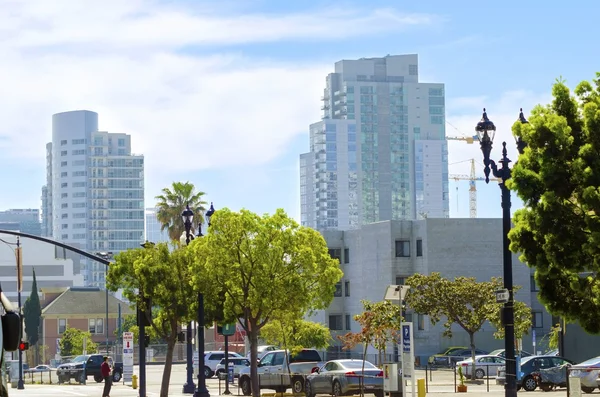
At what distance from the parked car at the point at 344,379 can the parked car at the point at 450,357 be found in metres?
31.1

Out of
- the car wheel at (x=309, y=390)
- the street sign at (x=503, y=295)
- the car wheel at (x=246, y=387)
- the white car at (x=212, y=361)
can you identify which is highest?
the street sign at (x=503, y=295)

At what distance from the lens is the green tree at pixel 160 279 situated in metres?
42.1

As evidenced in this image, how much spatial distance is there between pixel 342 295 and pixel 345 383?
52.0 metres

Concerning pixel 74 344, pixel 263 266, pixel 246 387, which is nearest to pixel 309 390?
pixel 246 387

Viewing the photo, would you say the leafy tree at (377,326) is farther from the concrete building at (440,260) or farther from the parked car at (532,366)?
the concrete building at (440,260)

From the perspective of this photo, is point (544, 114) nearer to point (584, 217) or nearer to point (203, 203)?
point (584, 217)

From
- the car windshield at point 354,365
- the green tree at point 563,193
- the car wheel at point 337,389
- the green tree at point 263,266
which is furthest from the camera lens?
the car windshield at point 354,365

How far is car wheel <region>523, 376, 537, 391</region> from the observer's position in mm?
46719

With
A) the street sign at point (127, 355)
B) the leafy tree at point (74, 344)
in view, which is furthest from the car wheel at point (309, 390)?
the leafy tree at point (74, 344)

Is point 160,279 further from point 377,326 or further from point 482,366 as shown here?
point 482,366

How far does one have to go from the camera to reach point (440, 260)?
3287 inches

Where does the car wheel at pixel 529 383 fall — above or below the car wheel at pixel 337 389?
below

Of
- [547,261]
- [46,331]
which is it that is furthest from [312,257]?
[46,331]

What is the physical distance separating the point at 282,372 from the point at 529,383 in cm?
1084
